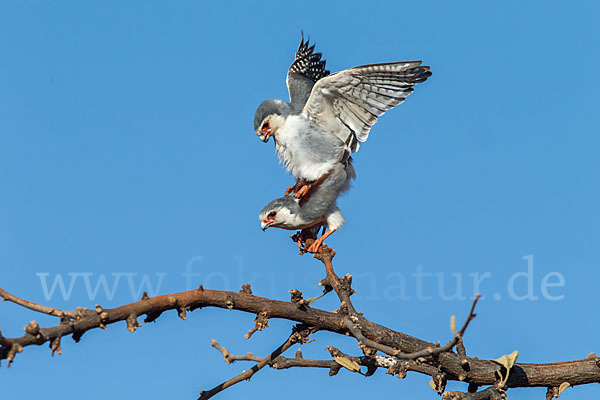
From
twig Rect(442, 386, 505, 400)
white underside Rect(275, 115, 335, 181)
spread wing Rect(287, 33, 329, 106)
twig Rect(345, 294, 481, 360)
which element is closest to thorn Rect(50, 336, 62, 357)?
twig Rect(345, 294, 481, 360)

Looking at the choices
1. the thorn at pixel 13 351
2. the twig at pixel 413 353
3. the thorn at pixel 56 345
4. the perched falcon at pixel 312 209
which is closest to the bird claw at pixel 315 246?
the perched falcon at pixel 312 209

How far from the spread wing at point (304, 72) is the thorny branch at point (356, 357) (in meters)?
3.22

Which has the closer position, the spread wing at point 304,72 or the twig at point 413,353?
the twig at point 413,353

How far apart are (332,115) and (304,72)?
2418 mm

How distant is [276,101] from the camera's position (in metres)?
7.57

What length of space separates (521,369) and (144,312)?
10.6ft

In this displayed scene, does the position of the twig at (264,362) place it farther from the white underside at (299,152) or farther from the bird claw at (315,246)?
the white underside at (299,152)

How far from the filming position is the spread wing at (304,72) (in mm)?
8875

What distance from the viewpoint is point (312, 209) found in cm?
743

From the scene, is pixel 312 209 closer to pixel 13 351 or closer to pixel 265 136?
pixel 265 136

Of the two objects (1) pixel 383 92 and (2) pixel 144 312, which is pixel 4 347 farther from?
(1) pixel 383 92

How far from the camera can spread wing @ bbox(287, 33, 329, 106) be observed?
29.1ft

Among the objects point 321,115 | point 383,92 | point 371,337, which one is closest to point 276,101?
point 321,115

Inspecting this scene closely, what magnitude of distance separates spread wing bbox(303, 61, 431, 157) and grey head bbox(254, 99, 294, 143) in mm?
284
